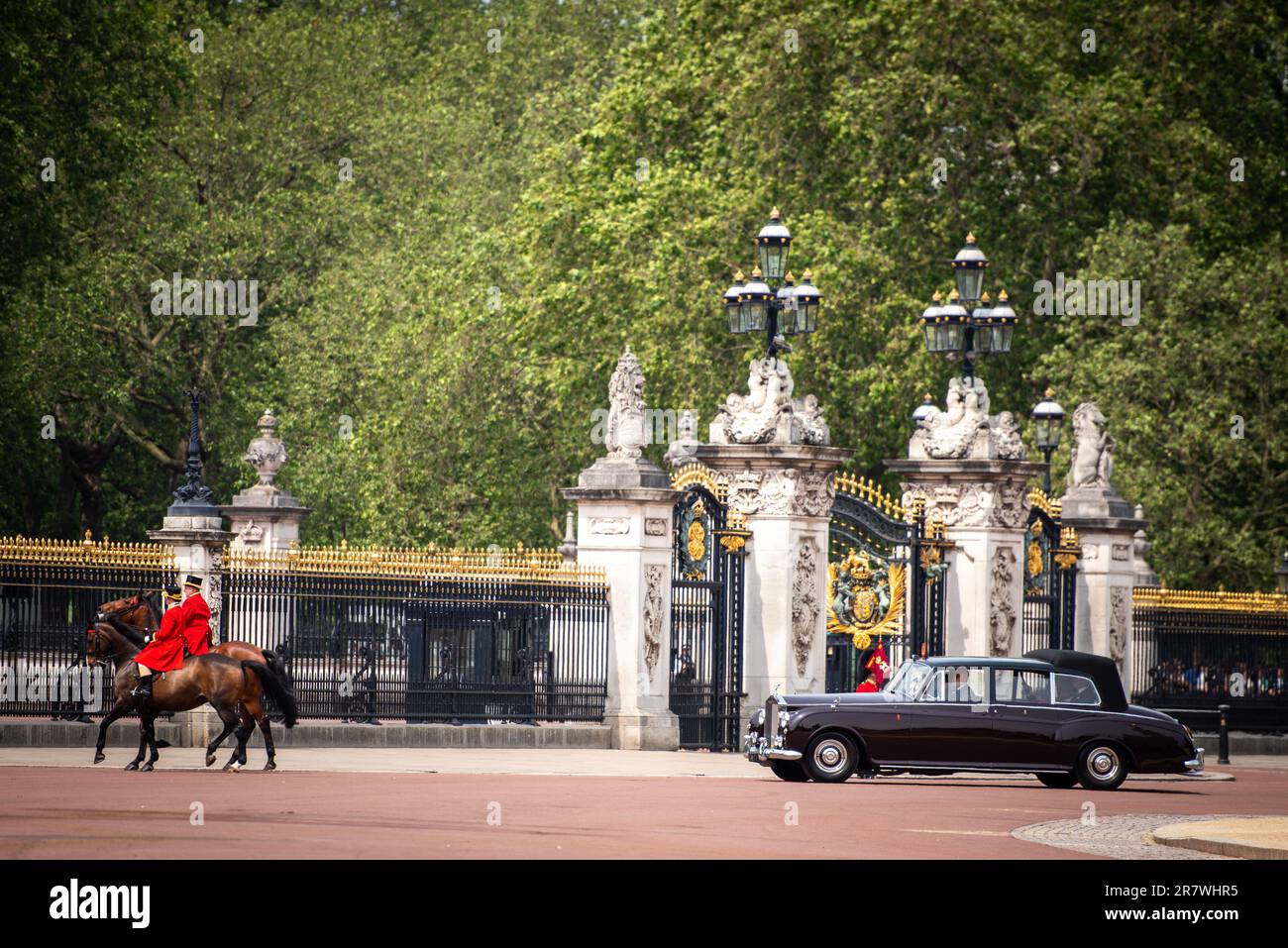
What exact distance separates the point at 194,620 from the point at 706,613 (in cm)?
836

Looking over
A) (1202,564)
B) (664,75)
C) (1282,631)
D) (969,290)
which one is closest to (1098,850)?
(969,290)

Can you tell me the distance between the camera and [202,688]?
23.7 m

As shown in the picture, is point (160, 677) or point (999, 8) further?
point (999, 8)

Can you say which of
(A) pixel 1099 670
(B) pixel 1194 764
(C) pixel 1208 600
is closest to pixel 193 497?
(A) pixel 1099 670

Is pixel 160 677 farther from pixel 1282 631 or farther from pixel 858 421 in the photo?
pixel 858 421

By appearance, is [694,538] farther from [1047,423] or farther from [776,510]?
[1047,423]

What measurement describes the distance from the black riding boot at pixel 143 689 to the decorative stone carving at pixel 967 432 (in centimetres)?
1306

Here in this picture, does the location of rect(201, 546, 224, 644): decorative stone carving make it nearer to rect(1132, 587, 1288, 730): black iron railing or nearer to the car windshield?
the car windshield

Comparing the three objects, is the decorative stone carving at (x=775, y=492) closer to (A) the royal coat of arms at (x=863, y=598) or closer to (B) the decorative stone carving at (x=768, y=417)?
(B) the decorative stone carving at (x=768, y=417)

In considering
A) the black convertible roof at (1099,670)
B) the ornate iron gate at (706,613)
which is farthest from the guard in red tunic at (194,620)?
the black convertible roof at (1099,670)

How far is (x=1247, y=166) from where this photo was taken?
1960 inches

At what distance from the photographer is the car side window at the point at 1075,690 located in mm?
25688

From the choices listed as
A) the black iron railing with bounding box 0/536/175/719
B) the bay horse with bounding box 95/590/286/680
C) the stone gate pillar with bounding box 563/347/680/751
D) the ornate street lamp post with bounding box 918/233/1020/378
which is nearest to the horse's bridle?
the bay horse with bounding box 95/590/286/680

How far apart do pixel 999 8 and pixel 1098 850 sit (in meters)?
32.8
